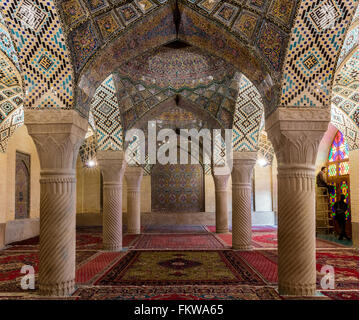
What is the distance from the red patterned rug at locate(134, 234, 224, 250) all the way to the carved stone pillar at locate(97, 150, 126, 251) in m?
0.88

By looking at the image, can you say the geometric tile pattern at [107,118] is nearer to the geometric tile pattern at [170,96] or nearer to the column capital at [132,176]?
the geometric tile pattern at [170,96]

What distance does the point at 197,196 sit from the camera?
1661cm

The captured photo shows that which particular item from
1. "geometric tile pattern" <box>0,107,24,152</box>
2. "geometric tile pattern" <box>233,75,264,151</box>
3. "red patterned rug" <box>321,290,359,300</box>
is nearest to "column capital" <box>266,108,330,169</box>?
"red patterned rug" <box>321,290,359,300</box>

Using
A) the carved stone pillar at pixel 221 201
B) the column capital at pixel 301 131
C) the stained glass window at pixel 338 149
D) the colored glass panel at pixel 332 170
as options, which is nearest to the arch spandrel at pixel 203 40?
the column capital at pixel 301 131

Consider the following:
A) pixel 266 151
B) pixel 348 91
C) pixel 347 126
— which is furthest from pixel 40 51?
pixel 266 151

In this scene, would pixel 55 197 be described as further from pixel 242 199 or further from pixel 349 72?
pixel 349 72

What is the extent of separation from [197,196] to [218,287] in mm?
11660

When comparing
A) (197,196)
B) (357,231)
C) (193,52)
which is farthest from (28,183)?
(357,231)

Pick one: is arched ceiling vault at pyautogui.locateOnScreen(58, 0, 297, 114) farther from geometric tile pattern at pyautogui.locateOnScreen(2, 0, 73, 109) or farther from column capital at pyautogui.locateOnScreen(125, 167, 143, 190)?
column capital at pyautogui.locateOnScreen(125, 167, 143, 190)

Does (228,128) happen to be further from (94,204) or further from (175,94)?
(94,204)

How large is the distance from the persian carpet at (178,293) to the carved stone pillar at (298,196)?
14.7 inches

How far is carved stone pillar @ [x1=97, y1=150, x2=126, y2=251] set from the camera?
8.33 m

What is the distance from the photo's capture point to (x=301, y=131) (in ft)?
14.7
